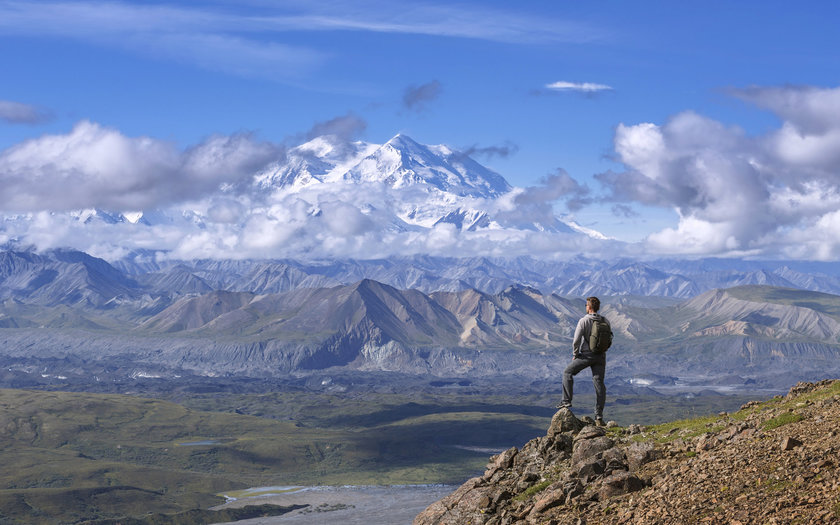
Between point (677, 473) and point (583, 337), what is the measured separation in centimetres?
875

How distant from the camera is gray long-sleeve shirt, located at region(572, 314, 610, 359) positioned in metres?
39.4

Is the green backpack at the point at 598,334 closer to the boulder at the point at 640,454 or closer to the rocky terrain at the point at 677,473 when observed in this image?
→ the rocky terrain at the point at 677,473

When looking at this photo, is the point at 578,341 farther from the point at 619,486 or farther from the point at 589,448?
the point at 619,486

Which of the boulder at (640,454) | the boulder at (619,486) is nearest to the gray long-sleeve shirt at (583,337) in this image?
the boulder at (640,454)

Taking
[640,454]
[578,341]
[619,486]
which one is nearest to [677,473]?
[619,486]

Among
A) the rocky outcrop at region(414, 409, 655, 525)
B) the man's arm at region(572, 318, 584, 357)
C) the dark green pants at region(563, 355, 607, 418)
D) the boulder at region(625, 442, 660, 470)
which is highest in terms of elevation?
the man's arm at region(572, 318, 584, 357)

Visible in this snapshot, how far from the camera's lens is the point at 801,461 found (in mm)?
29688

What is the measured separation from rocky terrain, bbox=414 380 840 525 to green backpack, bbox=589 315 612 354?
403 centimetres

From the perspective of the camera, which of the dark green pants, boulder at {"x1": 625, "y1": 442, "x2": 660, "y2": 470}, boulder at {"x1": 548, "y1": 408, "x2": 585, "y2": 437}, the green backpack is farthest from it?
boulder at {"x1": 548, "y1": 408, "x2": 585, "y2": 437}

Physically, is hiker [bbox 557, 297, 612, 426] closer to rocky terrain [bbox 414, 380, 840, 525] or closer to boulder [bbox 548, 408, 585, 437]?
boulder [bbox 548, 408, 585, 437]

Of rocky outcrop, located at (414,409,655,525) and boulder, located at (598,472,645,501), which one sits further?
rocky outcrop, located at (414,409,655,525)

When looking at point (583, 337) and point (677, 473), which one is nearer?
point (677, 473)

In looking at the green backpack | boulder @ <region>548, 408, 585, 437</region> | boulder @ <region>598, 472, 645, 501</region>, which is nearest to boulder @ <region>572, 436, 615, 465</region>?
boulder @ <region>548, 408, 585, 437</region>

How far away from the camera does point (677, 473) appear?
32594mm
